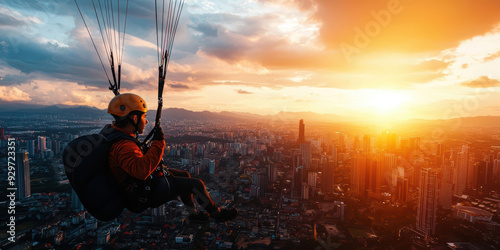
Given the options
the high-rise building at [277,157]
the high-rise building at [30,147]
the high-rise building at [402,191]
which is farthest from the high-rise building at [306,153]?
the high-rise building at [30,147]

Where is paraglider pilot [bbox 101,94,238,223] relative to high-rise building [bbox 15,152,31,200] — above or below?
above

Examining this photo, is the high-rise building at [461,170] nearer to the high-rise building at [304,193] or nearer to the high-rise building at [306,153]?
the high-rise building at [304,193]

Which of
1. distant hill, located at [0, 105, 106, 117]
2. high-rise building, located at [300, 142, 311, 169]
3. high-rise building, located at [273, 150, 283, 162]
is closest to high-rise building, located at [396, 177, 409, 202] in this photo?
high-rise building, located at [300, 142, 311, 169]

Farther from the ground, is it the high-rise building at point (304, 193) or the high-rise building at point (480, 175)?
the high-rise building at point (480, 175)

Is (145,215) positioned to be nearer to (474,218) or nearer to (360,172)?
(360,172)

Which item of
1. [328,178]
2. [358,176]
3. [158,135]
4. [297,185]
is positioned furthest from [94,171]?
[358,176]

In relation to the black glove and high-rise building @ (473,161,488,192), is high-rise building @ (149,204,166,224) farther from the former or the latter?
high-rise building @ (473,161,488,192)
